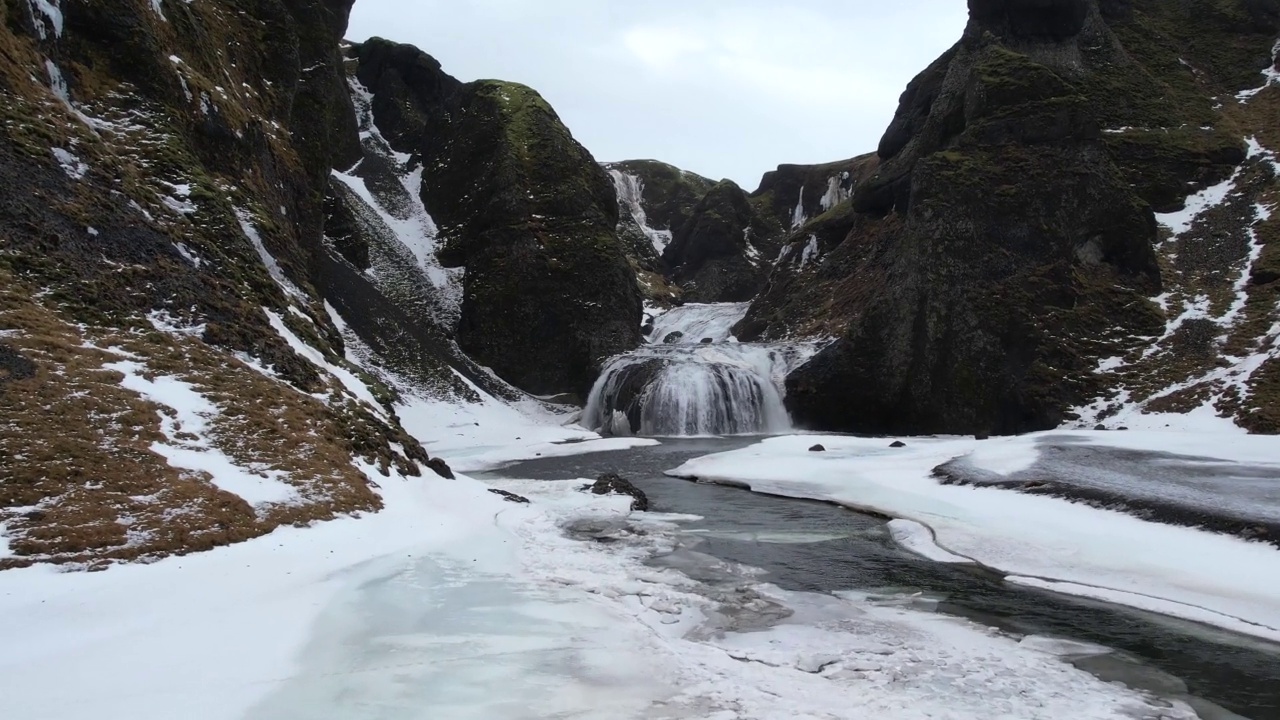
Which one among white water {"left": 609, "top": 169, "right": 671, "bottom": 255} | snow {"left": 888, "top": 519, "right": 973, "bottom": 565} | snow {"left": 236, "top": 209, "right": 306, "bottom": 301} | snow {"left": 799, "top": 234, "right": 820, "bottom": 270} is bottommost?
snow {"left": 888, "top": 519, "right": 973, "bottom": 565}

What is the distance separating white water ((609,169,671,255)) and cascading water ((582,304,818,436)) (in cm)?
8711

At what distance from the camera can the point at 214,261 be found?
20.9 metres

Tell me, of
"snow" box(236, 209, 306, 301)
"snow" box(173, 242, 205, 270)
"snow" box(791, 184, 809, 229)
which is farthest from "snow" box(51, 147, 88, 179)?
"snow" box(791, 184, 809, 229)

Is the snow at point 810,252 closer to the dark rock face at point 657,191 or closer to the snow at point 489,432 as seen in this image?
the snow at point 489,432

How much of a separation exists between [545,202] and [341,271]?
2003cm

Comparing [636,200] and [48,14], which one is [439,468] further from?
[636,200]

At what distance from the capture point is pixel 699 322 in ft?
280

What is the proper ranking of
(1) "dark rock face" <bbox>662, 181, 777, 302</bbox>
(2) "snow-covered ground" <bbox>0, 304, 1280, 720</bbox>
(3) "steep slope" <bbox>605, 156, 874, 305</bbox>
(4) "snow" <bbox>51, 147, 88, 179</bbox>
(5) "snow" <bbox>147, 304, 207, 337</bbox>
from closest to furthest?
1. (2) "snow-covered ground" <bbox>0, 304, 1280, 720</bbox>
2. (5) "snow" <bbox>147, 304, 207, 337</bbox>
3. (4) "snow" <bbox>51, 147, 88, 179</bbox>
4. (3) "steep slope" <bbox>605, 156, 874, 305</bbox>
5. (1) "dark rock face" <bbox>662, 181, 777, 302</bbox>

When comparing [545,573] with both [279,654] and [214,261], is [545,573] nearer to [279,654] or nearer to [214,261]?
[279,654]

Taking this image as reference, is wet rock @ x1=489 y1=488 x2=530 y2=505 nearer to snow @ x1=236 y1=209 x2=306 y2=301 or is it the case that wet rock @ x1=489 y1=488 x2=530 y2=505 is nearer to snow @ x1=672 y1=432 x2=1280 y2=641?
snow @ x1=672 y1=432 x2=1280 y2=641

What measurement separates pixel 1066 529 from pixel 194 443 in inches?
648

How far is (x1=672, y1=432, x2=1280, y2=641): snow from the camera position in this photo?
1077 centimetres

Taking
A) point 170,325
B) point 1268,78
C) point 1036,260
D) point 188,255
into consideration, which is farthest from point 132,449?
point 1268,78

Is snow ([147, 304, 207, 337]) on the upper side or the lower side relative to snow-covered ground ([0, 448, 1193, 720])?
upper
